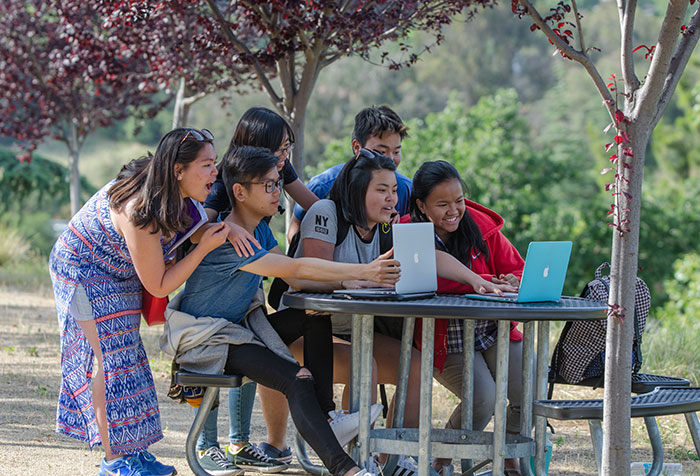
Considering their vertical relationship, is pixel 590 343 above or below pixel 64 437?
above

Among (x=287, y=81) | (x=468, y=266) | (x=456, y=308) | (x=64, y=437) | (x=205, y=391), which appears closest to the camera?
(x=456, y=308)

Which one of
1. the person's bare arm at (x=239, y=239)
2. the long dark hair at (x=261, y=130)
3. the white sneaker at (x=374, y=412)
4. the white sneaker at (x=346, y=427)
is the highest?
the long dark hair at (x=261, y=130)

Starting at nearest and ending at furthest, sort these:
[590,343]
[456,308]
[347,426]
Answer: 1. [456,308]
2. [347,426]
3. [590,343]

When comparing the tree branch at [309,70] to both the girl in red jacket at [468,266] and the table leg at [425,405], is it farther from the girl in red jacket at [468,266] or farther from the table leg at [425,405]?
the table leg at [425,405]

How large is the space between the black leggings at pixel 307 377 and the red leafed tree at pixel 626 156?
3.20 feet

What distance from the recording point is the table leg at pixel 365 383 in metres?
3.29

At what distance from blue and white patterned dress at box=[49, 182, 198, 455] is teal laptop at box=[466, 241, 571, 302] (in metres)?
1.42

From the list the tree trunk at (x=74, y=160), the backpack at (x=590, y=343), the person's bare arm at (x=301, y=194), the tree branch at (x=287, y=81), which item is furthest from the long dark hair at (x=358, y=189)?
the tree trunk at (x=74, y=160)

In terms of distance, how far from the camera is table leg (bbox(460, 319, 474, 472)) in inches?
135

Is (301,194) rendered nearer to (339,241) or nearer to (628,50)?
(339,241)

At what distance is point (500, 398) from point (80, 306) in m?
1.65

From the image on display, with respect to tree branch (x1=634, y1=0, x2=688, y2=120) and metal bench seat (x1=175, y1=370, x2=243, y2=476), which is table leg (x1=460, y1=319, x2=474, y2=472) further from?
tree branch (x1=634, y1=0, x2=688, y2=120)

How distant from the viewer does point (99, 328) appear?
3500 millimetres

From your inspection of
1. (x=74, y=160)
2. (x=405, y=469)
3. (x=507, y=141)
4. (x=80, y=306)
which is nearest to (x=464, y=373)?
(x=405, y=469)
